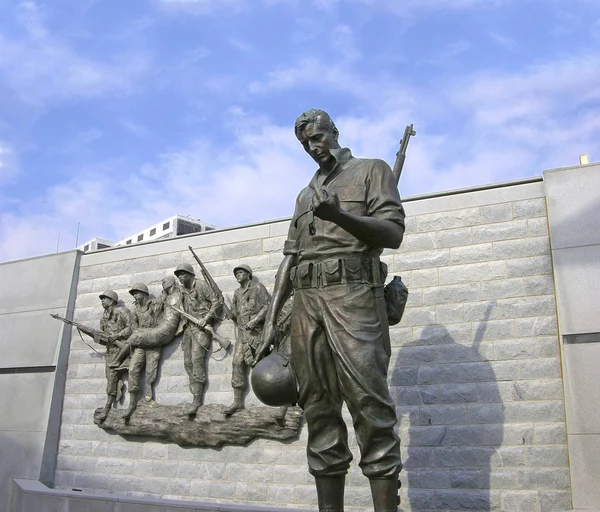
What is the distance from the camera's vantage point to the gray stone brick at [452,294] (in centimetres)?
739

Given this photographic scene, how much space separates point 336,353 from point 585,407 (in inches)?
143

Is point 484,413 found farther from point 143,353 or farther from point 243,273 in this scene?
point 143,353

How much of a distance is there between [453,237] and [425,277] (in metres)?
0.54

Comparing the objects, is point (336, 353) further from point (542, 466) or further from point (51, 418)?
point (51, 418)

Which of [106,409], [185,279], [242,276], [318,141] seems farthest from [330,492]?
[106,409]

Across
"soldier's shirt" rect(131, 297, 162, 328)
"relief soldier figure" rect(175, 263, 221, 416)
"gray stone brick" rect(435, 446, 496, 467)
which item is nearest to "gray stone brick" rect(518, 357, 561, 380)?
"gray stone brick" rect(435, 446, 496, 467)

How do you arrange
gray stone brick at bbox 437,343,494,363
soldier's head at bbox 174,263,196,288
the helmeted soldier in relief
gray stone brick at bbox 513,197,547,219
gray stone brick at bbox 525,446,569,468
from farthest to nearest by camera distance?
the helmeted soldier in relief
soldier's head at bbox 174,263,196,288
gray stone brick at bbox 513,197,547,219
gray stone brick at bbox 437,343,494,363
gray stone brick at bbox 525,446,569,468

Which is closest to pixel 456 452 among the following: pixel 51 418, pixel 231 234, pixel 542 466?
pixel 542 466

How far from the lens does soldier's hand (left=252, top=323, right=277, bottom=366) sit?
14.1ft

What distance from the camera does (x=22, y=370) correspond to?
10.3 meters

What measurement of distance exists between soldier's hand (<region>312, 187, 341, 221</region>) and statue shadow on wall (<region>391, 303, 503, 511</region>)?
4.06m

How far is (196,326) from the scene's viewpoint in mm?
8859

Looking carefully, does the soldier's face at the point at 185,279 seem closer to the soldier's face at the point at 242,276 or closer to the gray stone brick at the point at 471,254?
the soldier's face at the point at 242,276

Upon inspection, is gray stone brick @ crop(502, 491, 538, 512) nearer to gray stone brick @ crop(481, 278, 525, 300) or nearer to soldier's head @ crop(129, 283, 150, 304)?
gray stone brick @ crop(481, 278, 525, 300)
